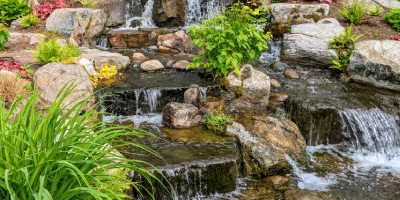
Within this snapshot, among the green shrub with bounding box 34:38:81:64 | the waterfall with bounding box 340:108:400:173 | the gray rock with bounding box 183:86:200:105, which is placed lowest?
the waterfall with bounding box 340:108:400:173

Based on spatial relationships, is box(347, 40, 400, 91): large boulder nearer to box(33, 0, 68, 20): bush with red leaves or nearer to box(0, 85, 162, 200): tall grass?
box(0, 85, 162, 200): tall grass

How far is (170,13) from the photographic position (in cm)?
1354

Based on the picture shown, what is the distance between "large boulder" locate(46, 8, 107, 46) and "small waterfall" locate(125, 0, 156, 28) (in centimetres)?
180

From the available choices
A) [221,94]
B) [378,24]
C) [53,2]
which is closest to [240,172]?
[221,94]

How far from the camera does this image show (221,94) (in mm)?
8953

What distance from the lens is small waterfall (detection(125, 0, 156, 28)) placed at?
44.1 ft

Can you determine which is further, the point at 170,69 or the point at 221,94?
the point at 170,69

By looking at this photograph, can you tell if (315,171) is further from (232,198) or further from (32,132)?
(32,132)

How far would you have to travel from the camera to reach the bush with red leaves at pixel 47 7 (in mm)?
11766

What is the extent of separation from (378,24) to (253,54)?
555cm

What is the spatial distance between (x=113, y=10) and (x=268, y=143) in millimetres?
7812

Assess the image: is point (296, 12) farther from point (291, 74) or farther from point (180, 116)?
point (180, 116)

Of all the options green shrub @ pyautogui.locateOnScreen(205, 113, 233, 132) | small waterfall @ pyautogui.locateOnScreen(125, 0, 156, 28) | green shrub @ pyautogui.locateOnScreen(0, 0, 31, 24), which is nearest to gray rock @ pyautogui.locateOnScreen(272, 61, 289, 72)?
green shrub @ pyautogui.locateOnScreen(205, 113, 233, 132)

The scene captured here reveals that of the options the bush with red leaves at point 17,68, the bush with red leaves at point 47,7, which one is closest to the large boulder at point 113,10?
the bush with red leaves at point 47,7
